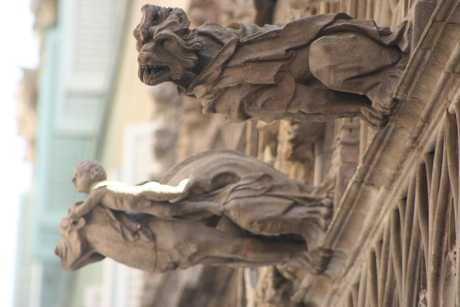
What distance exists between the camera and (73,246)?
611cm

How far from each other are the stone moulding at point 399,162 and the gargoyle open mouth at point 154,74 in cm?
95

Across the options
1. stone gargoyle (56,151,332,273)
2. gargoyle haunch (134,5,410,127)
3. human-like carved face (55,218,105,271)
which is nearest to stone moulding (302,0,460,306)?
gargoyle haunch (134,5,410,127)

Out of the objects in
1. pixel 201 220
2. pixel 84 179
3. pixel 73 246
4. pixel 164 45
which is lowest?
pixel 73 246

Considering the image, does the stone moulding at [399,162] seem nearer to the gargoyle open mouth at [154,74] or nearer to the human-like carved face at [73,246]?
the gargoyle open mouth at [154,74]

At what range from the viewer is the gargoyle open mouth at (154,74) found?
15.5 feet

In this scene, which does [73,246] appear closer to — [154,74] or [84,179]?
[84,179]

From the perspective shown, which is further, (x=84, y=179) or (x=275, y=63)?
(x=84, y=179)

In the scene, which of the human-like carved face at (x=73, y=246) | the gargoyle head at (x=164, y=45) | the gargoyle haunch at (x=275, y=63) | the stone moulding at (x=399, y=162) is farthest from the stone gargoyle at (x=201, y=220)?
the gargoyle head at (x=164, y=45)

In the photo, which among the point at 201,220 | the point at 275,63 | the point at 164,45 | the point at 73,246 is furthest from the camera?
the point at 201,220

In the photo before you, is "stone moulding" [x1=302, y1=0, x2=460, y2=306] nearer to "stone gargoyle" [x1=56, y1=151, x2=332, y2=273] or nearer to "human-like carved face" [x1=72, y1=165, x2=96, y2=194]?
"stone gargoyle" [x1=56, y1=151, x2=332, y2=273]

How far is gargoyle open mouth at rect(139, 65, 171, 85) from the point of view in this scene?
186 inches

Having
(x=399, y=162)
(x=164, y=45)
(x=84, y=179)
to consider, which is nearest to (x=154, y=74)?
(x=164, y=45)

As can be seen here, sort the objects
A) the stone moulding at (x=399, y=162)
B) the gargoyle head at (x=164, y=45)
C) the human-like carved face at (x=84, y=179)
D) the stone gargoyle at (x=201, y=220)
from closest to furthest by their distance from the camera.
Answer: the stone moulding at (x=399, y=162), the gargoyle head at (x=164, y=45), the stone gargoyle at (x=201, y=220), the human-like carved face at (x=84, y=179)

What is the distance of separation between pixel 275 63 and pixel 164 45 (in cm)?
49
